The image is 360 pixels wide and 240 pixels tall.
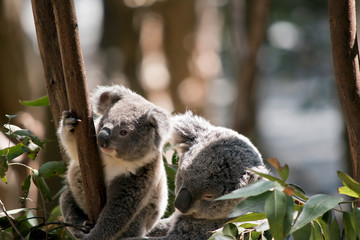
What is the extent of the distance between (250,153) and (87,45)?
10.5 meters

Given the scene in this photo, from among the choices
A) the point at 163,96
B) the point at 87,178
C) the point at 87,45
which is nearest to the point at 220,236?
the point at 87,178

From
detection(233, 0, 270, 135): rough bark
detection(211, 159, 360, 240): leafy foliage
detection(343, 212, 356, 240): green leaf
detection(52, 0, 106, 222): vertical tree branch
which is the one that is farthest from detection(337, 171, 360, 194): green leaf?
detection(233, 0, 270, 135): rough bark

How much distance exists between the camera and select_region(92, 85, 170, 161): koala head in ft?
7.11

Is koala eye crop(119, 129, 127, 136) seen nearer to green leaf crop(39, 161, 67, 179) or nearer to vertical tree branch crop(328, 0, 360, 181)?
green leaf crop(39, 161, 67, 179)

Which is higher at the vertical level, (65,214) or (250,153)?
(250,153)

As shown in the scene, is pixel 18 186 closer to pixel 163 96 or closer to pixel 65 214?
pixel 65 214

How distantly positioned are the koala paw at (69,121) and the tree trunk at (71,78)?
0.02 metres

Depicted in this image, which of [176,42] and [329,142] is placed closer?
[176,42]

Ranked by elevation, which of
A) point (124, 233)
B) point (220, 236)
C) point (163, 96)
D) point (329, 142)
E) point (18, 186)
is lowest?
point (329, 142)

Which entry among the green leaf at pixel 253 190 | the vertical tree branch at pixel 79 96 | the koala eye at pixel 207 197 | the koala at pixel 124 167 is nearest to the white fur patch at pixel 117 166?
the koala at pixel 124 167

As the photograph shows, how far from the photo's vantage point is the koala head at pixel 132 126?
217 centimetres

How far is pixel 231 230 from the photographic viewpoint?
1756 millimetres

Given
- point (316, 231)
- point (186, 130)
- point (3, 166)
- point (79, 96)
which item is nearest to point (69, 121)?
point (79, 96)

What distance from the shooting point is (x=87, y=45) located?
39.9 ft
